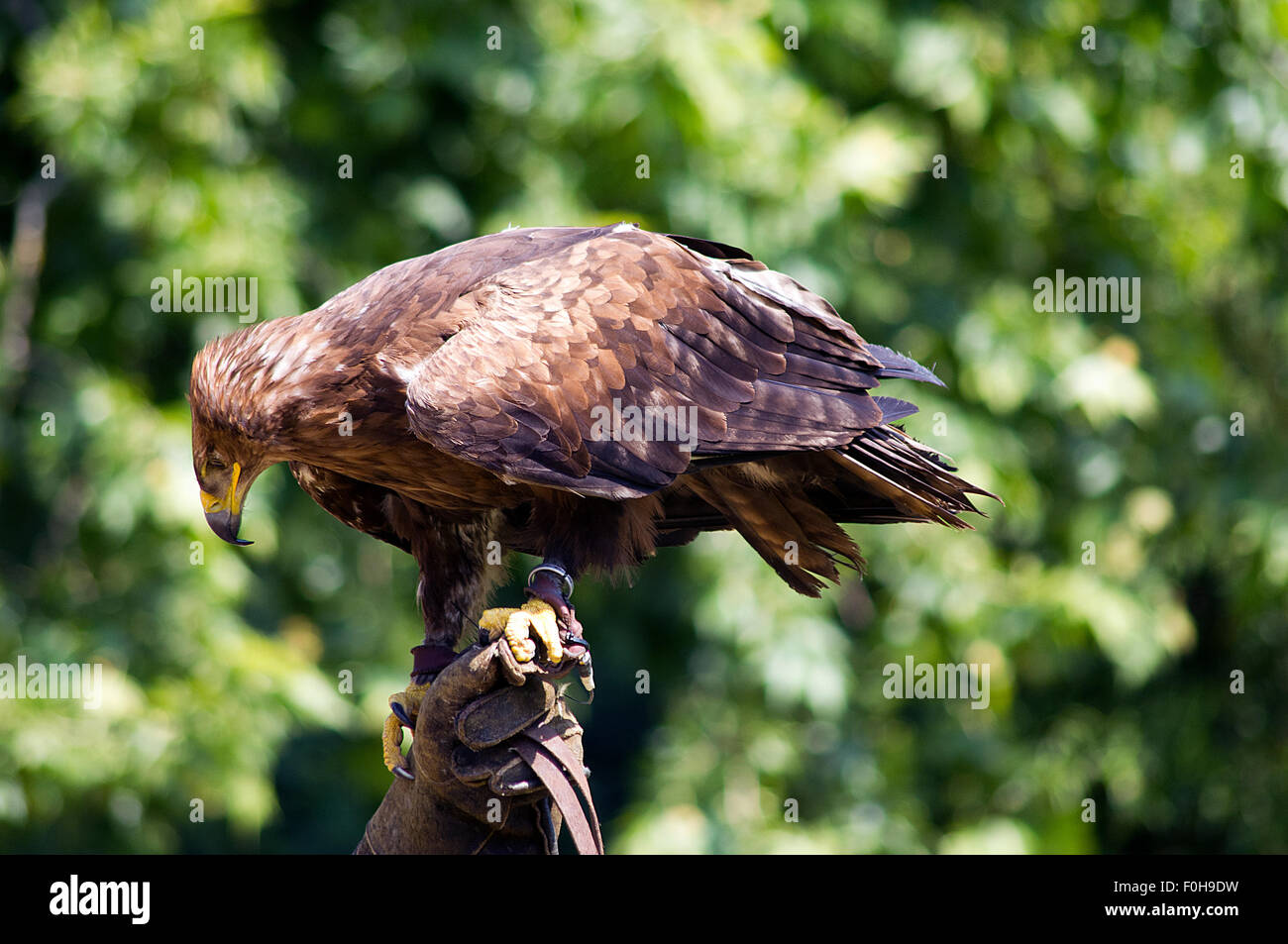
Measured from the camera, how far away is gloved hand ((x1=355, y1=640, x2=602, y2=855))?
9.46 feet

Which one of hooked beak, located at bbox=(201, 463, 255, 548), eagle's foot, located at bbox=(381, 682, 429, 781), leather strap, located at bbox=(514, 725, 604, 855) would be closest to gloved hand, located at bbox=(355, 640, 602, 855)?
leather strap, located at bbox=(514, 725, 604, 855)

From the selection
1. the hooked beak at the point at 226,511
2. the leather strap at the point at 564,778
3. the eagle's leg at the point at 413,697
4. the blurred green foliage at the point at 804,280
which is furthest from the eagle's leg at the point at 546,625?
the blurred green foliage at the point at 804,280

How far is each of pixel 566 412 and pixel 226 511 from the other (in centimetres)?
81

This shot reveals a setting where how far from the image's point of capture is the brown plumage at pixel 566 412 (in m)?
3.02

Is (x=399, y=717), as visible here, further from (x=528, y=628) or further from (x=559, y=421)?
(x=559, y=421)

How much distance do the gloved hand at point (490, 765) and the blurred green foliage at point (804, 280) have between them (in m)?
3.00

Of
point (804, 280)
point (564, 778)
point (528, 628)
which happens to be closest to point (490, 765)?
point (564, 778)

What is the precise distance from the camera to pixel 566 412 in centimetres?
303

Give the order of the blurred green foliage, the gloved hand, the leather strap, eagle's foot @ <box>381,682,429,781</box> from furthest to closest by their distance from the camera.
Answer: the blurred green foliage < eagle's foot @ <box>381,682,429,781</box> < the gloved hand < the leather strap

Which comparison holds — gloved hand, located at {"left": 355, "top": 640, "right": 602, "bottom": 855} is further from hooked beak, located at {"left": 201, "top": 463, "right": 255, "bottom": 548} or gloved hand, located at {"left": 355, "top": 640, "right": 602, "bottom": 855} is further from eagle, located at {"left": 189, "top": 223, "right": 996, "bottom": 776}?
hooked beak, located at {"left": 201, "top": 463, "right": 255, "bottom": 548}

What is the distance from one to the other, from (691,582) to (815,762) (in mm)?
1066

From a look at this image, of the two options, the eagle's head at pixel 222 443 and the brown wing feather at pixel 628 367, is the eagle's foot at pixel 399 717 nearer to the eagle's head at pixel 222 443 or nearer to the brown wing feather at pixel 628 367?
the eagle's head at pixel 222 443

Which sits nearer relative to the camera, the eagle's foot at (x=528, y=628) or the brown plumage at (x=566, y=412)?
the eagle's foot at (x=528, y=628)

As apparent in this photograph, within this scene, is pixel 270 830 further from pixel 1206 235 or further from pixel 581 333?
pixel 1206 235
